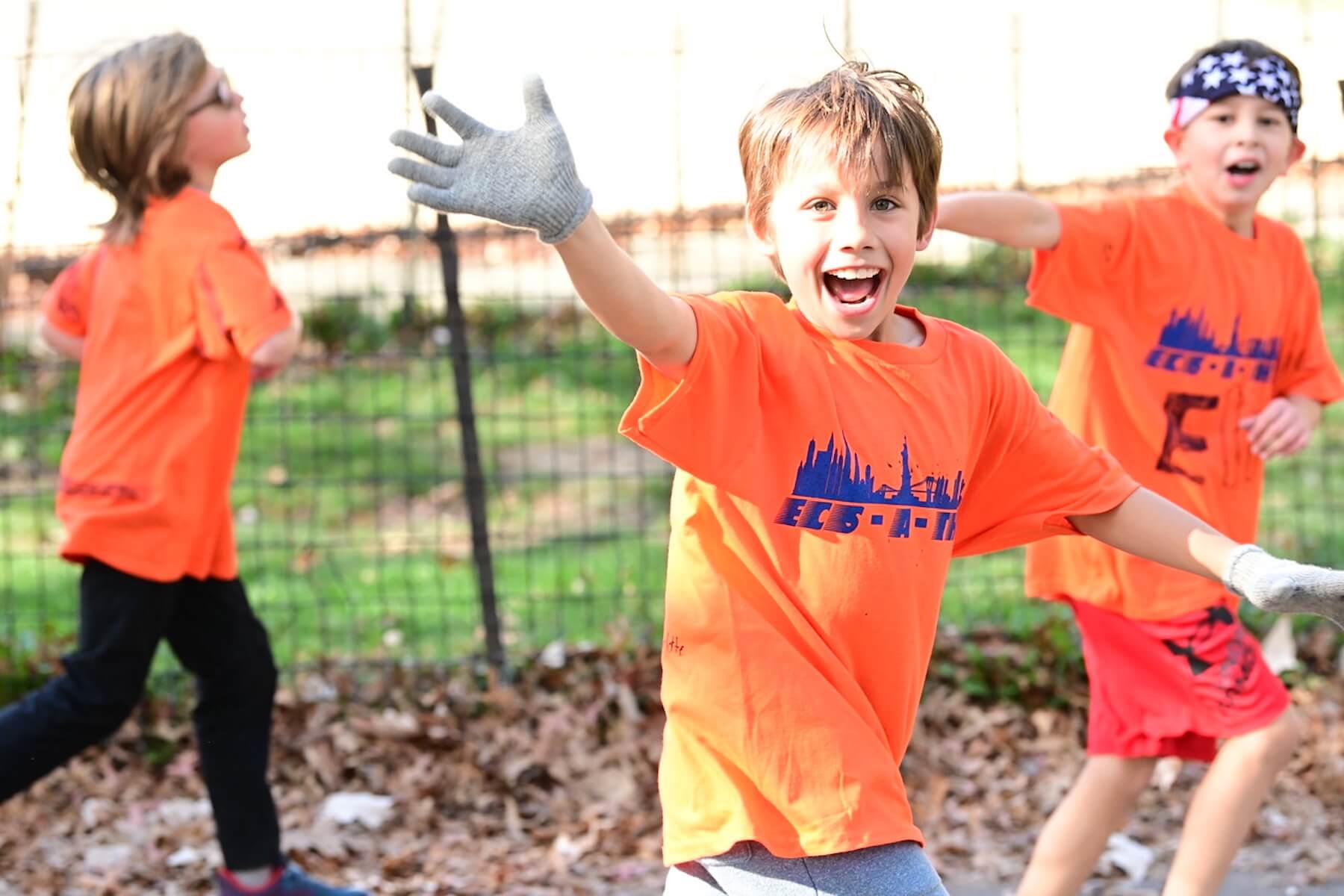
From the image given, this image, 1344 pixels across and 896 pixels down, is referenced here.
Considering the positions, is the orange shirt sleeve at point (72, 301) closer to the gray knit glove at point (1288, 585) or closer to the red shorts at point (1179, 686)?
the red shorts at point (1179, 686)

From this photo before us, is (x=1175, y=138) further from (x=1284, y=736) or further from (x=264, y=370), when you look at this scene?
(x=264, y=370)

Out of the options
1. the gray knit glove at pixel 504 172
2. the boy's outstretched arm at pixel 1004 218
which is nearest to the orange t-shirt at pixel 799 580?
the gray knit glove at pixel 504 172

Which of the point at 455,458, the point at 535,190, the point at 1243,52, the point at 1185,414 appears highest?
the point at 1243,52

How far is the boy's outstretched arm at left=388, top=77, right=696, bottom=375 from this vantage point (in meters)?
2.04

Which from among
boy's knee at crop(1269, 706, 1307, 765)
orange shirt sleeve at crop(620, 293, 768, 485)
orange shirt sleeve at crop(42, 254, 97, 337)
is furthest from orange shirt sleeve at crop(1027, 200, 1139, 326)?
orange shirt sleeve at crop(42, 254, 97, 337)

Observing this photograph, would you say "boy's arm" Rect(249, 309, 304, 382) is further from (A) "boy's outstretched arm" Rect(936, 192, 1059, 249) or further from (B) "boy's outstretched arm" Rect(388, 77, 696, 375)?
(B) "boy's outstretched arm" Rect(388, 77, 696, 375)

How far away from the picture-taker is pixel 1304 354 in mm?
3801

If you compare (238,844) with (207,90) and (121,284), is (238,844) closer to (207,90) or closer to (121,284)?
(121,284)

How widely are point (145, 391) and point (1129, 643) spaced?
2.29 meters

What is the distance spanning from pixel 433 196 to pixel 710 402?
1.59 ft

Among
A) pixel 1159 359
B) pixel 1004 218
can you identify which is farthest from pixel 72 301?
pixel 1159 359

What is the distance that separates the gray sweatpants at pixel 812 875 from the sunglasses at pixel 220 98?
2.37 metres

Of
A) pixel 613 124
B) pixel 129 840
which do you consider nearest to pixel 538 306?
pixel 613 124

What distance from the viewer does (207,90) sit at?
13.0 ft
